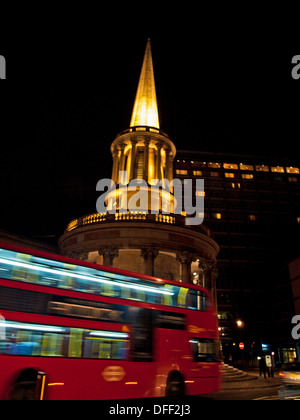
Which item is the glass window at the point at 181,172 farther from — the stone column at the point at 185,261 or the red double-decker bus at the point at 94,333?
the red double-decker bus at the point at 94,333

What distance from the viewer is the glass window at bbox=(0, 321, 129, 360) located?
8.67 metres

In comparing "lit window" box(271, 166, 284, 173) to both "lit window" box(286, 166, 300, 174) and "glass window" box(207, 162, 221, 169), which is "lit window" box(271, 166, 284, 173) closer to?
"lit window" box(286, 166, 300, 174)

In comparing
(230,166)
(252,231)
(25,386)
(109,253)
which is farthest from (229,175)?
(25,386)

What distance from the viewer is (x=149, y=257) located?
985 inches

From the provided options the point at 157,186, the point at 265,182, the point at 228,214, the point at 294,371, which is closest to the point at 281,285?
the point at 228,214

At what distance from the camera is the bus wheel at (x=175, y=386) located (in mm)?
11266

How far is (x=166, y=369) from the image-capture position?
11.3 m

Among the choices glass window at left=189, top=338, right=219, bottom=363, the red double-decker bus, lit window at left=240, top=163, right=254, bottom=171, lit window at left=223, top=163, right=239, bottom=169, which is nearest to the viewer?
the red double-decker bus

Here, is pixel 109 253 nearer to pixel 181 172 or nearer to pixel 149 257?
pixel 149 257

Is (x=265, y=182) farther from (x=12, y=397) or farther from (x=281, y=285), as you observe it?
(x=12, y=397)

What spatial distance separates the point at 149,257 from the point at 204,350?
12780 millimetres

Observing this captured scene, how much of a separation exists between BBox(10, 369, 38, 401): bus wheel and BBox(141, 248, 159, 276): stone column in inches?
626

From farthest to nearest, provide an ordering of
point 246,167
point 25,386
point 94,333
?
point 246,167, point 94,333, point 25,386

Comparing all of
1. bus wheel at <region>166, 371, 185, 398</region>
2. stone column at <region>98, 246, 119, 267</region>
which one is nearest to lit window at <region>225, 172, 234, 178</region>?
stone column at <region>98, 246, 119, 267</region>
